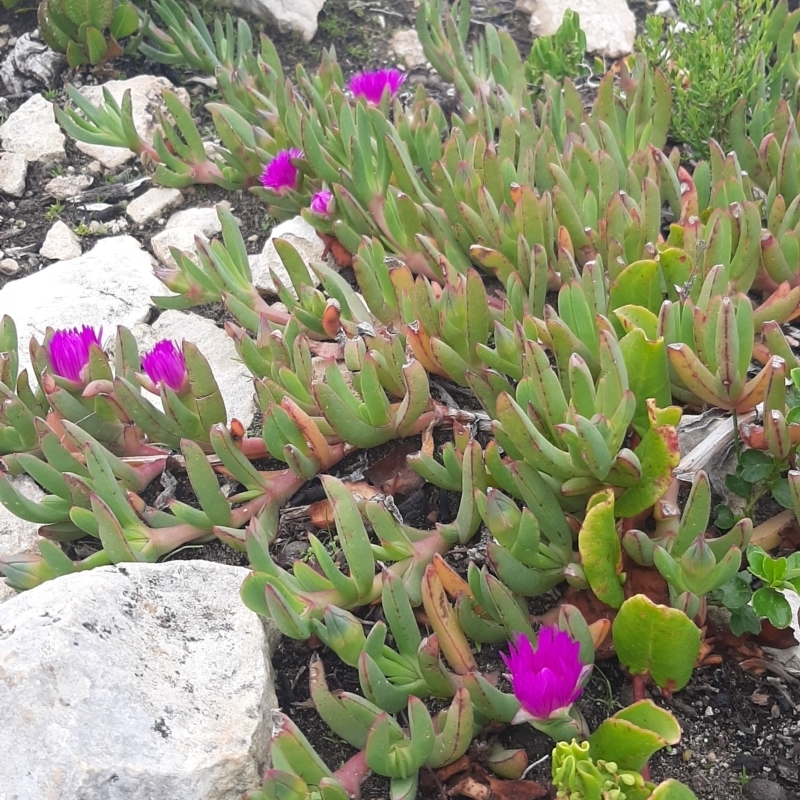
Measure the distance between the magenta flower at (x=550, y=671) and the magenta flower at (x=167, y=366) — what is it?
0.86 meters

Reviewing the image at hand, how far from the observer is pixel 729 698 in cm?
151

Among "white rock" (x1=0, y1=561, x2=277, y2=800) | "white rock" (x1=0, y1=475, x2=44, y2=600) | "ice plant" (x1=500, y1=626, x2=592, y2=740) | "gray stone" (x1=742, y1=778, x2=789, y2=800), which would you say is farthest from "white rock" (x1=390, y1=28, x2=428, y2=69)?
"gray stone" (x1=742, y1=778, x2=789, y2=800)

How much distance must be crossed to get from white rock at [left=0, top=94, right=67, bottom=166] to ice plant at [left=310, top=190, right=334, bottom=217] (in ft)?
3.83

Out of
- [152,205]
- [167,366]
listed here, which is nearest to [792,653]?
[167,366]

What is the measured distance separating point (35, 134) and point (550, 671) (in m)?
2.56

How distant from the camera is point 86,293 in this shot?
8.03ft

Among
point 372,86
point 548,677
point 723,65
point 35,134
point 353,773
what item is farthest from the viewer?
point 35,134

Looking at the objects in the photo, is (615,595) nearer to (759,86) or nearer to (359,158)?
(359,158)

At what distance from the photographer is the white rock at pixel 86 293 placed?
2.37 m

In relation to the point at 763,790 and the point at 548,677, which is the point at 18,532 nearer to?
the point at 548,677

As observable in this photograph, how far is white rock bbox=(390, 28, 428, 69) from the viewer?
3.30 m

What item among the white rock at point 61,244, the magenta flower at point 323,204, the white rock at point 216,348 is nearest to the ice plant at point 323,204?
the magenta flower at point 323,204

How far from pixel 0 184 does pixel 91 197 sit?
29cm

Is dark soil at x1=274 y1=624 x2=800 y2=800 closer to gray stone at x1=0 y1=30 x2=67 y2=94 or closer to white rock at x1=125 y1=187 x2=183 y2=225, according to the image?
white rock at x1=125 y1=187 x2=183 y2=225
